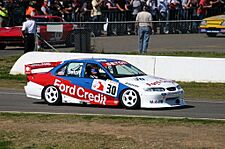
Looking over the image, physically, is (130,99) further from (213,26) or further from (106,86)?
(213,26)

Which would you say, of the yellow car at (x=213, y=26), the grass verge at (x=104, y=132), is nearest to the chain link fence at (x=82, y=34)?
the yellow car at (x=213, y=26)

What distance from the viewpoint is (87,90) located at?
59.3 ft

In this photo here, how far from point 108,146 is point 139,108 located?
196 inches

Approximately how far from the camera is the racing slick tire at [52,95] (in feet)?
60.6

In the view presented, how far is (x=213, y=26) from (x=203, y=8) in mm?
4810

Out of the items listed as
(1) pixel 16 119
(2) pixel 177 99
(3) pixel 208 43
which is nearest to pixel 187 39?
(3) pixel 208 43

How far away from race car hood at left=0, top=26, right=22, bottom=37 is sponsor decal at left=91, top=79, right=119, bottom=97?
615 inches

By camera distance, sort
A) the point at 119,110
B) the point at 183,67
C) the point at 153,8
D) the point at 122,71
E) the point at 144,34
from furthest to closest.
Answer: the point at 153,8, the point at 144,34, the point at 183,67, the point at 122,71, the point at 119,110

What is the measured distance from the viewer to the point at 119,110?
1750 cm

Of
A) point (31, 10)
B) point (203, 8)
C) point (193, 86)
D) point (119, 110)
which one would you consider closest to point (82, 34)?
point (193, 86)

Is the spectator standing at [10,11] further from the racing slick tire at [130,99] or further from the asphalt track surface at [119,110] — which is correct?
the racing slick tire at [130,99]

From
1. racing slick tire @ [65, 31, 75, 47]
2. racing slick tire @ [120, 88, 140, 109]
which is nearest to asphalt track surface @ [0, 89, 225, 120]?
racing slick tire @ [120, 88, 140, 109]

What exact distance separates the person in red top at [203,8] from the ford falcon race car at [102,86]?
21.3 meters

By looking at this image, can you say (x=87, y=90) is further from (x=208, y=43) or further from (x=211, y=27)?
(x=211, y=27)
